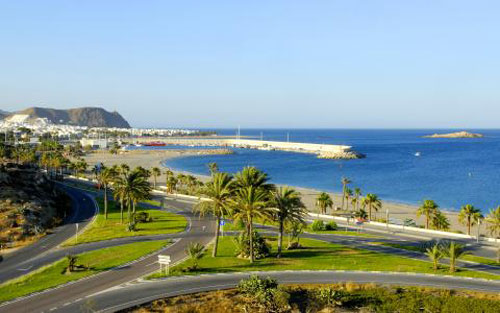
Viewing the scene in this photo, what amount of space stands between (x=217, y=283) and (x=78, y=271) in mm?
14525

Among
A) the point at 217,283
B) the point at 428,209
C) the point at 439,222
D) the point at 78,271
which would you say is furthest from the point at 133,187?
the point at 439,222

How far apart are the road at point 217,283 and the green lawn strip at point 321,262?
1597 mm

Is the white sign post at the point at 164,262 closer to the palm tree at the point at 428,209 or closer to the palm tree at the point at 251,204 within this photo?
the palm tree at the point at 251,204

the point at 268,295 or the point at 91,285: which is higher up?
the point at 268,295

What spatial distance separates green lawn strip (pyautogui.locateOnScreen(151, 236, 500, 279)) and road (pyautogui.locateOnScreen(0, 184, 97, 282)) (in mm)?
16756

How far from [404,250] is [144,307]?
34.8 metres

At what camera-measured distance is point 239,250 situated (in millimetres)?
47750

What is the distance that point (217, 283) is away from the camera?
127 ft

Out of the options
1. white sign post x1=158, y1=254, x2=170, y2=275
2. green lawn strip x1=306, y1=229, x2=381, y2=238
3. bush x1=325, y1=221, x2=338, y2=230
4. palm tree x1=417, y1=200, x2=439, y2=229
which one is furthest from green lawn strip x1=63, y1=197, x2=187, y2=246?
palm tree x1=417, y1=200, x2=439, y2=229

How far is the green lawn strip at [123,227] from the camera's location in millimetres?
58312

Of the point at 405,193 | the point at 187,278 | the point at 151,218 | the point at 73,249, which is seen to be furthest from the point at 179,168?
the point at 187,278

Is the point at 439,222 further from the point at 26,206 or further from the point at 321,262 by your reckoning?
the point at 26,206

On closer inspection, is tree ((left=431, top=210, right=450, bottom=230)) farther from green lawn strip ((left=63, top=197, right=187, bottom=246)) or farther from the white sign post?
the white sign post

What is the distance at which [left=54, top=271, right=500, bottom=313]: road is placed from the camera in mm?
33388
